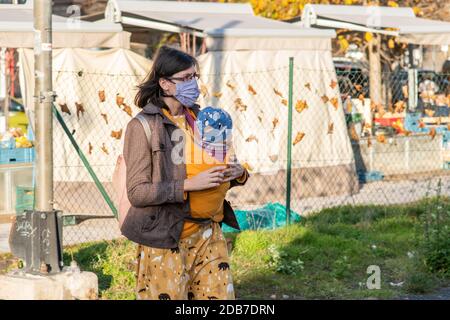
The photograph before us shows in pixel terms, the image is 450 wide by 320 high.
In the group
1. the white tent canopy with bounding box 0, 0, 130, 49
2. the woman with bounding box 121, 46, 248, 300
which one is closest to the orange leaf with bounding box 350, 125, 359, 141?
the white tent canopy with bounding box 0, 0, 130, 49

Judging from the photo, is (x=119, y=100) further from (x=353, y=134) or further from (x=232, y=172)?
(x=232, y=172)

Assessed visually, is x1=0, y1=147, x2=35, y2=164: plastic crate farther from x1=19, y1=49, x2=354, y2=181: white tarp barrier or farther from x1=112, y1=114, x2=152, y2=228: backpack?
x1=112, y1=114, x2=152, y2=228: backpack

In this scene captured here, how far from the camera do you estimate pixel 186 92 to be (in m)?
5.00

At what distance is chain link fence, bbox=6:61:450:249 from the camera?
1251 centimetres

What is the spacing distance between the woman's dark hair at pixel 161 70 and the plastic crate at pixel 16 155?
7.54 meters

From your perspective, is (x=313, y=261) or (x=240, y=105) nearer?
(x=313, y=261)

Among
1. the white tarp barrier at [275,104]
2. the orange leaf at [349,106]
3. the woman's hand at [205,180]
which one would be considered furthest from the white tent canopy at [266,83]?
the woman's hand at [205,180]

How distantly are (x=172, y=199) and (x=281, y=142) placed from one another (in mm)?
9153

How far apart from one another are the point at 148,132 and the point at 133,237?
51cm

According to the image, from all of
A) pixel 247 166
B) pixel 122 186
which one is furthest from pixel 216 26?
pixel 122 186

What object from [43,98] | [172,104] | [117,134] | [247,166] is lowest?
[247,166]

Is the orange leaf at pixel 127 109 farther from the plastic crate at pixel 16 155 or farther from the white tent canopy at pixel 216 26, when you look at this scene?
the white tent canopy at pixel 216 26

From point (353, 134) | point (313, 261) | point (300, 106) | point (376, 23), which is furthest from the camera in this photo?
point (376, 23)
